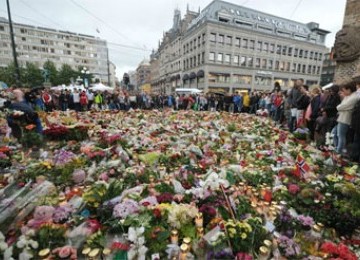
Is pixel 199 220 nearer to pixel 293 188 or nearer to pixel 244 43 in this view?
pixel 293 188

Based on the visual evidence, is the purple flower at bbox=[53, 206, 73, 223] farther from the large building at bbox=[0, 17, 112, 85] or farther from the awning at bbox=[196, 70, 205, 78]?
the large building at bbox=[0, 17, 112, 85]

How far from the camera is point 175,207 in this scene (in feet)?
8.50

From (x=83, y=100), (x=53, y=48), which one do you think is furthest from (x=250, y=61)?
(x=53, y=48)

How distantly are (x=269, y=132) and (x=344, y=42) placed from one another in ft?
17.1

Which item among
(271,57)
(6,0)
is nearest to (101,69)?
(271,57)

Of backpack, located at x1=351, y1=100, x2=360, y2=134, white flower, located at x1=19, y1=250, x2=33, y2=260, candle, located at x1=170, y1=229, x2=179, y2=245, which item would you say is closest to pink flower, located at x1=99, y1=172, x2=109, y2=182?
white flower, located at x1=19, y1=250, x2=33, y2=260

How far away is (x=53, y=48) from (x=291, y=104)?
301 feet

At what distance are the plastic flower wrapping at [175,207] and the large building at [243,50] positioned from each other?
36046 millimetres

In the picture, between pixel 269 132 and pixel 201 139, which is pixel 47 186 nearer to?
pixel 201 139

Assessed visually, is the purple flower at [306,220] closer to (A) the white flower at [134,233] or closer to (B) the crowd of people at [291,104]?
(A) the white flower at [134,233]

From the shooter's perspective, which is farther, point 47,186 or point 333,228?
point 47,186

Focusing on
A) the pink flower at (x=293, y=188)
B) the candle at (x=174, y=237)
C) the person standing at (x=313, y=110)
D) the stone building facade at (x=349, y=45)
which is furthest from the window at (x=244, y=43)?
the candle at (x=174, y=237)

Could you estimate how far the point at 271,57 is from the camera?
44.0 meters

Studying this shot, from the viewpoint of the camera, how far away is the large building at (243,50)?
38.8 metres
